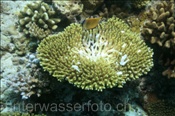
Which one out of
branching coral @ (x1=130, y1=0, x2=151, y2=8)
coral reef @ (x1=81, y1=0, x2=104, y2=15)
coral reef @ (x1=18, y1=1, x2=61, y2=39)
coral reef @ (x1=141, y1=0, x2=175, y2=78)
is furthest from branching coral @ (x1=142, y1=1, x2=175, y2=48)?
coral reef @ (x1=18, y1=1, x2=61, y2=39)

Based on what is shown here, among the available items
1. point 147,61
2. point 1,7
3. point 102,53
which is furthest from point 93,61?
point 1,7

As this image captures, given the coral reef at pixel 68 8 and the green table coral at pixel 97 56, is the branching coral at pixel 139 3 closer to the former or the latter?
the green table coral at pixel 97 56

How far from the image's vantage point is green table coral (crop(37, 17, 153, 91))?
3.58m

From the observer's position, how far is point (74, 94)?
159 inches

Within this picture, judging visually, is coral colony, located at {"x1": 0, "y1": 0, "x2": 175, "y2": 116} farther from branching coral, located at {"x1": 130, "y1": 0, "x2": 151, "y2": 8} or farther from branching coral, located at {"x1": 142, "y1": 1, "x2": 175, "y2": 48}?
branching coral, located at {"x1": 130, "y1": 0, "x2": 151, "y2": 8}

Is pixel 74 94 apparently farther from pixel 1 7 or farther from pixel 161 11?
pixel 1 7

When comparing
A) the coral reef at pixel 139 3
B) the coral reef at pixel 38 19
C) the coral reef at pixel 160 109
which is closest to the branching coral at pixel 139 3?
the coral reef at pixel 139 3

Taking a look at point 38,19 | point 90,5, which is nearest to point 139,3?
point 90,5

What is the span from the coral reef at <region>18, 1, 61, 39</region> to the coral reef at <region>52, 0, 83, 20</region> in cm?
21

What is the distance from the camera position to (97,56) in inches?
159

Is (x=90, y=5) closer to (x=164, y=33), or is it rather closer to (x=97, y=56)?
(x=97, y=56)

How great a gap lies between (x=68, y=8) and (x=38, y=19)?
2.30 feet

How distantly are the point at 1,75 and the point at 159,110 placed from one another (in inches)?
125

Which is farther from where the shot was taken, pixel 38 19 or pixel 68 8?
pixel 38 19
